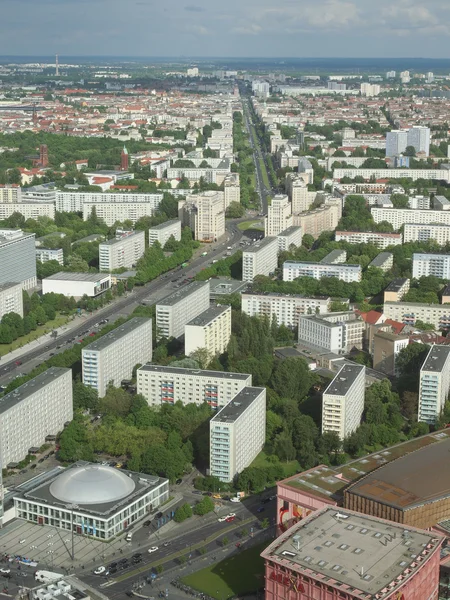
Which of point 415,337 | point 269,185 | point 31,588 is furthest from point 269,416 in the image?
point 269,185

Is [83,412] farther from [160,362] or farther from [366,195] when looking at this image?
[366,195]

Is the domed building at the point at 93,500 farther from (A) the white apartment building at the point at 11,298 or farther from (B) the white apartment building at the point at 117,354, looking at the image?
(A) the white apartment building at the point at 11,298

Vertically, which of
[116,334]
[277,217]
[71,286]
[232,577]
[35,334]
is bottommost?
[232,577]

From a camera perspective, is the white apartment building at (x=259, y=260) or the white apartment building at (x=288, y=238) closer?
the white apartment building at (x=259, y=260)

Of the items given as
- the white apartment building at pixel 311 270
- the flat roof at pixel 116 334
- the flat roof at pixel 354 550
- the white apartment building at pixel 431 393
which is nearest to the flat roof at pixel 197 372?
the flat roof at pixel 116 334

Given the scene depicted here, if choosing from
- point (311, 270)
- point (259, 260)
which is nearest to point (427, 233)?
point (311, 270)

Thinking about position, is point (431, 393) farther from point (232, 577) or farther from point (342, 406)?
point (232, 577)
